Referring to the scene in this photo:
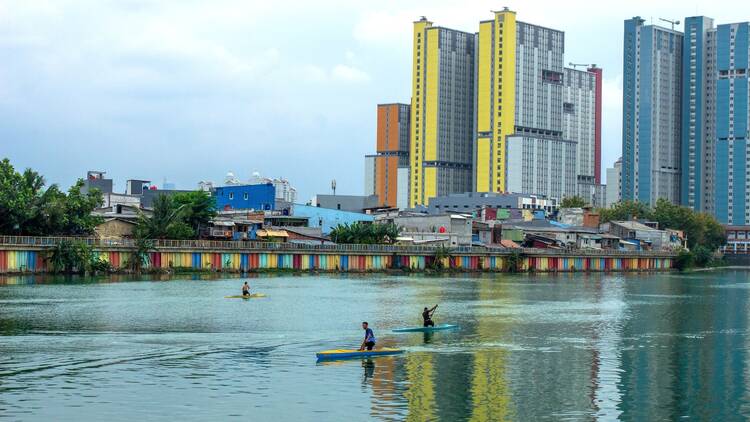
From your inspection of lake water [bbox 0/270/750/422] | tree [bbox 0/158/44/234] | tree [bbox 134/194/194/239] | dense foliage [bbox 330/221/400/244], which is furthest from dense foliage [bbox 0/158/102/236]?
dense foliage [bbox 330/221/400/244]

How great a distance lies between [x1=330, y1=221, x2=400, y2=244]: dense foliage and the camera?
5108 inches

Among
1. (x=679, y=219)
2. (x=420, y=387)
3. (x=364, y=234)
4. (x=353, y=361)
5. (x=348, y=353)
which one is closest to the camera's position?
(x=420, y=387)

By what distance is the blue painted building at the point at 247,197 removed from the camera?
146m

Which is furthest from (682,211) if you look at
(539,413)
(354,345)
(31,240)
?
(539,413)

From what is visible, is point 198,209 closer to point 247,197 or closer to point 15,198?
point 15,198

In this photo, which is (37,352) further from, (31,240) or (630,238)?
(630,238)

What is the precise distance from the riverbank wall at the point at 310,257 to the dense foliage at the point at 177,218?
7.93 ft

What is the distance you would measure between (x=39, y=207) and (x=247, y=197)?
171 ft

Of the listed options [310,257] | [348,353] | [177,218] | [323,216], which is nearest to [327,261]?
[310,257]

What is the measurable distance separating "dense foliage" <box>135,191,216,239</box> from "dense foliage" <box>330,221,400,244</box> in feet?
57.5

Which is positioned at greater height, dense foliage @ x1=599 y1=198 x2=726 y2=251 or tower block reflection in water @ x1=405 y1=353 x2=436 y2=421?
dense foliage @ x1=599 y1=198 x2=726 y2=251

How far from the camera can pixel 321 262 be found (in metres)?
119

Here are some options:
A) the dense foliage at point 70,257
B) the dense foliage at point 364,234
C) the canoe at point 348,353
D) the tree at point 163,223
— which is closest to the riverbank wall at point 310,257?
the dense foliage at point 70,257

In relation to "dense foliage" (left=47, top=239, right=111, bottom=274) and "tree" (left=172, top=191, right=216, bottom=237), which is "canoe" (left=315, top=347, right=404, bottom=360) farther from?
"tree" (left=172, top=191, right=216, bottom=237)
